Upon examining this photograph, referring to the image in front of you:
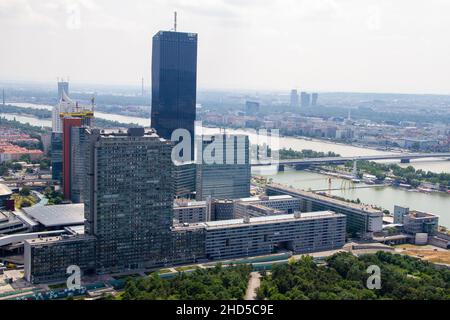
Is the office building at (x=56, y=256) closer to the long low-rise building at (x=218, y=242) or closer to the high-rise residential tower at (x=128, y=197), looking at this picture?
the long low-rise building at (x=218, y=242)

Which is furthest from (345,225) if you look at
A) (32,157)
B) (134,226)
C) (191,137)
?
(32,157)

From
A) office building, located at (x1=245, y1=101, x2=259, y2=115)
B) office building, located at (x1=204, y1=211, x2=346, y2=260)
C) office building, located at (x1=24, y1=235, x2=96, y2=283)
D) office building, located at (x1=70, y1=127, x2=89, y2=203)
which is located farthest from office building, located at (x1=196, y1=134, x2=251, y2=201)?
office building, located at (x1=245, y1=101, x2=259, y2=115)

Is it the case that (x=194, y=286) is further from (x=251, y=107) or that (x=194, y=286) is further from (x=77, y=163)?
(x=251, y=107)

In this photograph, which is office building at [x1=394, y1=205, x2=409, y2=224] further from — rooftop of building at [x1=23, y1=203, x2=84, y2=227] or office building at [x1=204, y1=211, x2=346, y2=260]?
rooftop of building at [x1=23, y1=203, x2=84, y2=227]

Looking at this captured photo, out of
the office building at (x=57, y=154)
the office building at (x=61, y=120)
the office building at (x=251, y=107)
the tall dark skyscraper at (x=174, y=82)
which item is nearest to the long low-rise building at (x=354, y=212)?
the tall dark skyscraper at (x=174, y=82)

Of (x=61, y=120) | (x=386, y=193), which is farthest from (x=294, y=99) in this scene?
(x=61, y=120)
